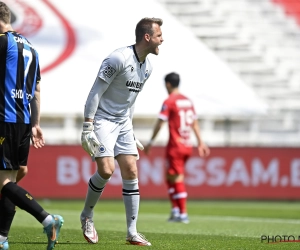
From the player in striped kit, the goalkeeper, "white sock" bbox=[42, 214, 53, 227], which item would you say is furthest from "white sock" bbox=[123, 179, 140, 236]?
"white sock" bbox=[42, 214, 53, 227]

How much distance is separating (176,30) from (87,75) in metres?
4.26

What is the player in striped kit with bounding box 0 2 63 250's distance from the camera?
6527 millimetres

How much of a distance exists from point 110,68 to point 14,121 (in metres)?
1.29

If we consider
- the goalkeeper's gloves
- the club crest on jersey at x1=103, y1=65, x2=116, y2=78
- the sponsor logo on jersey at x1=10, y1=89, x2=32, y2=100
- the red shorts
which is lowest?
the red shorts

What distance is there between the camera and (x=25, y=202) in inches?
256

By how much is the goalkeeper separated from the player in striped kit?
84 centimetres

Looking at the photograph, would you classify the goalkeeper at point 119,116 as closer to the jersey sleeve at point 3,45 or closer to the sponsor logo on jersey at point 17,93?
the sponsor logo on jersey at point 17,93

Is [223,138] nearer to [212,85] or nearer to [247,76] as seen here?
[212,85]

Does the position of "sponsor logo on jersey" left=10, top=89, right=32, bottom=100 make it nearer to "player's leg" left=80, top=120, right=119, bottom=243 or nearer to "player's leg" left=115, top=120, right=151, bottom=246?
"player's leg" left=80, top=120, right=119, bottom=243

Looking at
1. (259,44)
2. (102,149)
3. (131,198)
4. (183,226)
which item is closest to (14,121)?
(102,149)

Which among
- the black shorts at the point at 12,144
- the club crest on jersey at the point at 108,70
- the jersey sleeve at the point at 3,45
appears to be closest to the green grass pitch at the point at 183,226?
the black shorts at the point at 12,144

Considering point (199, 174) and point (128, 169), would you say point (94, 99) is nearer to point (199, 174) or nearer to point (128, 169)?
point (128, 169)

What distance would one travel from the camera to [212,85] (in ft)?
80.2

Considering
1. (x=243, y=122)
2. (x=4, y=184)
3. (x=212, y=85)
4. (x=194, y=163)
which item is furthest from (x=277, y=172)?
(x=4, y=184)
